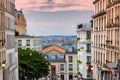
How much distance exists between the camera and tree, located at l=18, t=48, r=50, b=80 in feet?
308

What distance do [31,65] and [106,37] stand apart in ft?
121

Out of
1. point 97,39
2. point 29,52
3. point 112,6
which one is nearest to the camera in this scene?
point 112,6

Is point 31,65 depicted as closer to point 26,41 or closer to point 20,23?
point 26,41

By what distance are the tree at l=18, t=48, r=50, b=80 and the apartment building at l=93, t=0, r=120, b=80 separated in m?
22.7

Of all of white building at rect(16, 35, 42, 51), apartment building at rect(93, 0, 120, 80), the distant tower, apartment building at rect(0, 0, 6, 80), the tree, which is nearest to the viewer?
apartment building at rect(93, 0, 120, 80)

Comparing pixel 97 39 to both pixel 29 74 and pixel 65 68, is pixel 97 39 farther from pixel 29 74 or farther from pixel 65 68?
pixel 65 68

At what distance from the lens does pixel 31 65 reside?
316 feet

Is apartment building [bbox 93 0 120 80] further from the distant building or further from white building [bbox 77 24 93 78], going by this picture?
the distant building

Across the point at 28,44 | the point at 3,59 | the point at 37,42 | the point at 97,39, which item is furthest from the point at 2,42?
the point at 37,42

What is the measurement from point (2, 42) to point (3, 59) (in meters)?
2.77

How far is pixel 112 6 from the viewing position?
56.8 metres

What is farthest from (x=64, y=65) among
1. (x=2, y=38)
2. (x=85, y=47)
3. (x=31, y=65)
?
(x=2, y=38)

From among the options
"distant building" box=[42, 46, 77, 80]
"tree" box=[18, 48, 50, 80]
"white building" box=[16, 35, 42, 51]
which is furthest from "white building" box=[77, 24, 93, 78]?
"distant building" box=[42, 46, 77, 80]

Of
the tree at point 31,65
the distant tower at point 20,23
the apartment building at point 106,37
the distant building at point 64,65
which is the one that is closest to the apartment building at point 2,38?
the apartment building at point 106,37
